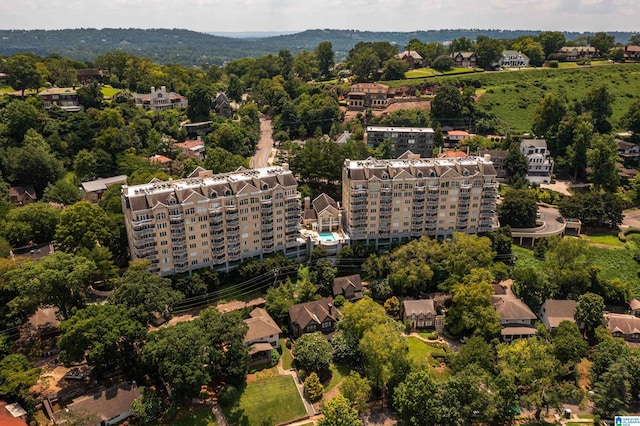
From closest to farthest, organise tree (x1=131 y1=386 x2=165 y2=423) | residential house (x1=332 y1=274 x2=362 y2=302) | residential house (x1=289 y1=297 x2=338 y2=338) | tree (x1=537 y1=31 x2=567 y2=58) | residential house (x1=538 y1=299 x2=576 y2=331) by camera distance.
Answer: tree (x1=131 y1=386 x2=165 y2=423), residential house (x1=289 y1=297 x2=338 y2=338), residential house (x1=538 y1=299 x2=576 y2=331), residential house (x1=332 y1=274 x2=362 y2=302), tree (x1=537 y1=31 x2=567 y2=58)

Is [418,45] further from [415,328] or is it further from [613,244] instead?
[415,328]

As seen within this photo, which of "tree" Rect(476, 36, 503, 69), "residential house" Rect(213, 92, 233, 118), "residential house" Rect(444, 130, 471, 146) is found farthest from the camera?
"tree" Rect(476, 36, 503, 69)

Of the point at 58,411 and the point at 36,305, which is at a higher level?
the point at 36,305

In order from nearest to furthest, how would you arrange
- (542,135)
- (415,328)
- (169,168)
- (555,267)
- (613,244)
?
(415,328) < (555,267) < (613,244) < (169,168) < (542,135)

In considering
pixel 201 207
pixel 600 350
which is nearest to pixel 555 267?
pixel 600 350

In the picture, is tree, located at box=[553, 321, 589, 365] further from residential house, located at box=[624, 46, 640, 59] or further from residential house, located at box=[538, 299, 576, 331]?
residential house, located at box=[624, 46, 640, 59]

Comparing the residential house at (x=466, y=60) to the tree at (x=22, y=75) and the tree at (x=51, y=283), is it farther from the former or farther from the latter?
the tree at (x=51, y=283)

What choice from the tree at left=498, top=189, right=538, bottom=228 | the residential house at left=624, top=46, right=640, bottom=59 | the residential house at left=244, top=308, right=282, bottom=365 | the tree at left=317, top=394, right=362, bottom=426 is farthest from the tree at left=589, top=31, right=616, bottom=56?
the tree at left=317, top=394, right=362, bottom=426
